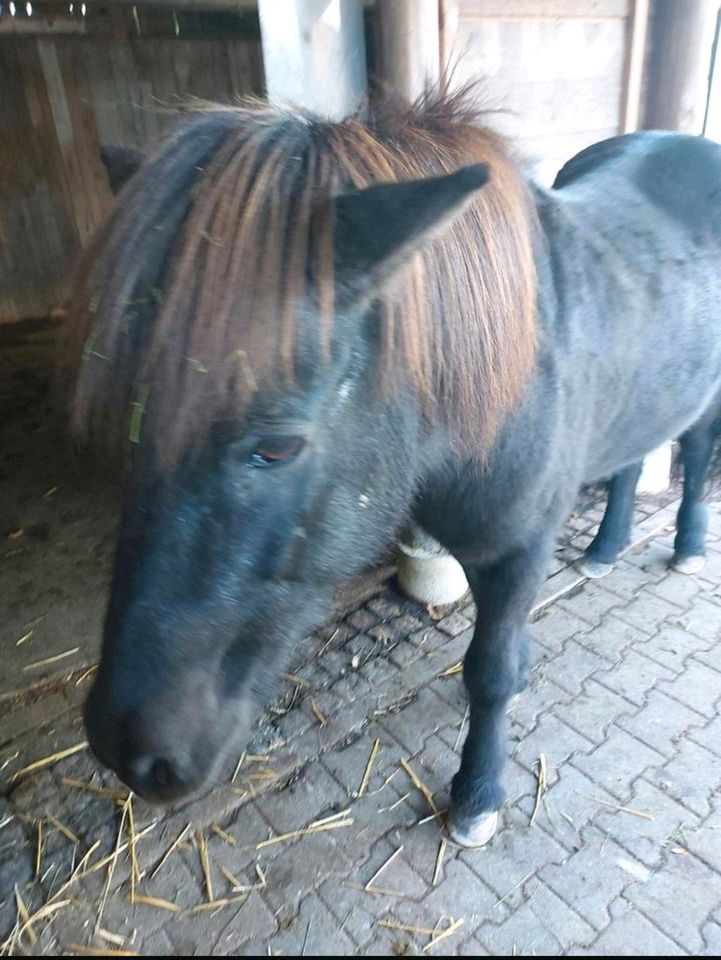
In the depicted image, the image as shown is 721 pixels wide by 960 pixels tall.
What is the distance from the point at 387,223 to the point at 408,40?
1.87m

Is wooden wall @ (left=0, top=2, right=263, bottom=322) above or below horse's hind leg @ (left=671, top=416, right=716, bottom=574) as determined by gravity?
above

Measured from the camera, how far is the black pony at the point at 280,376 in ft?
3.38

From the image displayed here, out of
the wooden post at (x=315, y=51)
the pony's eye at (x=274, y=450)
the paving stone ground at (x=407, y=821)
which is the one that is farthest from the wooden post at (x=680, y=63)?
the pony's eye at (x=274, y=450)

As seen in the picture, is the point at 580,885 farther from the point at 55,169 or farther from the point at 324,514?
the point at 55,169

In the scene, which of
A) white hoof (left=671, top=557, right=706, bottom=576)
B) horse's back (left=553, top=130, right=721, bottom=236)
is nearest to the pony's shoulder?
horse's back (left=553, top=130, right=721, bottom=236)

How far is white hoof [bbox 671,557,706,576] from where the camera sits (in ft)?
9.80

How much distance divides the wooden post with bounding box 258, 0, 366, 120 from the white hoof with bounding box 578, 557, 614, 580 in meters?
2.11

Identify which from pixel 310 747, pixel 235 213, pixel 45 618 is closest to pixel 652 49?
pixel 235 213

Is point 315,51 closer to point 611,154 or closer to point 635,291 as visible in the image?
point 611,154

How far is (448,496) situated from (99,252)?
3.11ft

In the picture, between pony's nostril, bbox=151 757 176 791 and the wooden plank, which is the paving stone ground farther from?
the wooden plank

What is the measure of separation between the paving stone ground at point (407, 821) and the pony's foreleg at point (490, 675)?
0.32ft

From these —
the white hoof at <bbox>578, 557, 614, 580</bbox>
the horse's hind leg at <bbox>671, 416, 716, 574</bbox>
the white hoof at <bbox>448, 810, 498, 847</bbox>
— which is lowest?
the white hoof at <bbox>578, 557, 614, 580</bbox>

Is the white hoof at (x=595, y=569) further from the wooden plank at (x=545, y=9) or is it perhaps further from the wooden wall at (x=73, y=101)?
the wooden wall at (x=73, y=101)
